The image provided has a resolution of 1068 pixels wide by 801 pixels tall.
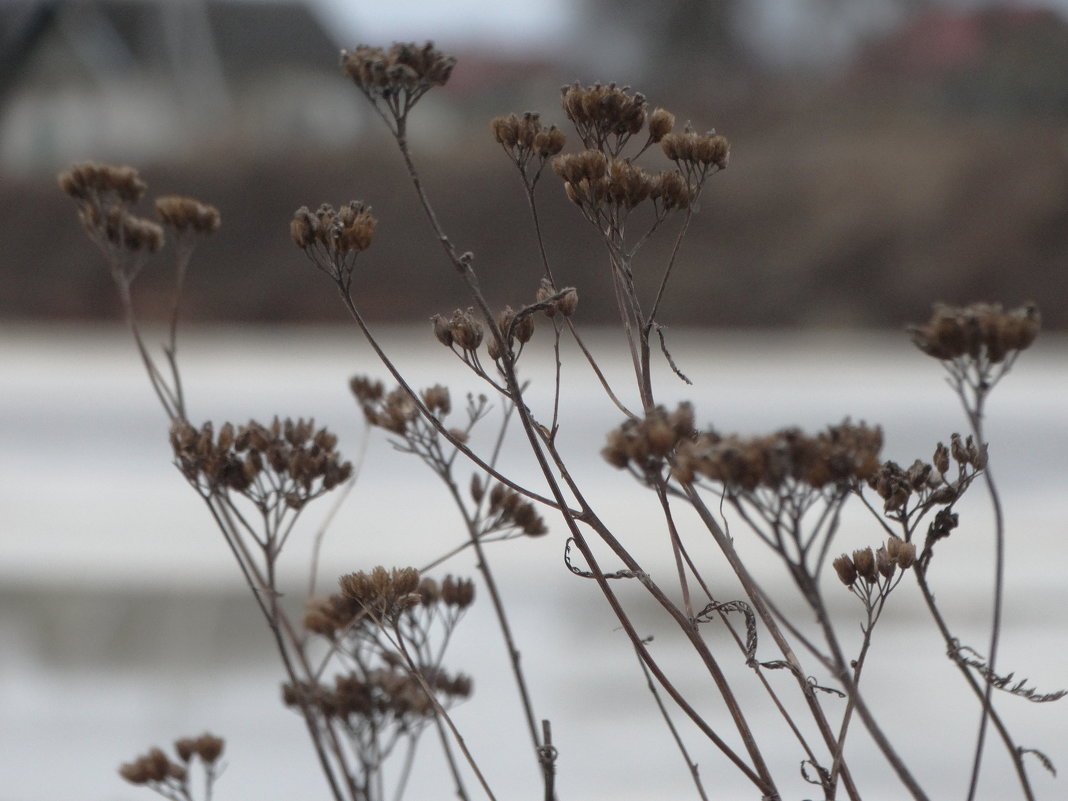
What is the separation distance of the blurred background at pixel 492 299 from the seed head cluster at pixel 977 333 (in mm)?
973

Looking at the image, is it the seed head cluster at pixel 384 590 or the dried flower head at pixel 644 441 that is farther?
the seed head cluster at pixel 384 590

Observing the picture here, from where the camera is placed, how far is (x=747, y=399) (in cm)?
1146

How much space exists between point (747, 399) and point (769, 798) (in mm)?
10492

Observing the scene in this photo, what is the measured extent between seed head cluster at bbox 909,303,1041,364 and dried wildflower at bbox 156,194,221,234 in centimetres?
99

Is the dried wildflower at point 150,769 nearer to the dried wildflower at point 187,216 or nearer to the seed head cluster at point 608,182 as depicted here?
the dried wildflower at point 187,216

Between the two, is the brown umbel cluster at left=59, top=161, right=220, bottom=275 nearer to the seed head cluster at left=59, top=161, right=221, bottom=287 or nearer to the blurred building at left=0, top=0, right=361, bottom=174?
the seed head cluster at left=59, top=161, right=221, bottom=287

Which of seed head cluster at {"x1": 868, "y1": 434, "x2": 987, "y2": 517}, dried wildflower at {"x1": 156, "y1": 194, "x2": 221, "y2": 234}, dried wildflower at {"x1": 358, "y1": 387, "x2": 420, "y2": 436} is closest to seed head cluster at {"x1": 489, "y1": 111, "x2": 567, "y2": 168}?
dried wildflower at {"x1": 358, "y1": 387, "x2": 420, "y2": 436}

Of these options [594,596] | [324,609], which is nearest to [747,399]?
[594,596]

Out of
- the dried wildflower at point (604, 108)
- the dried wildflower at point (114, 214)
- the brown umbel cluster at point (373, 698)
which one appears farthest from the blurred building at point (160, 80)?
the dried wildflower at point (604, 108)

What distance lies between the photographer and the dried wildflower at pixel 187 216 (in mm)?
1692

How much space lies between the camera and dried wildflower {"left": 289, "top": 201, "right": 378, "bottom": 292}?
1217 mm

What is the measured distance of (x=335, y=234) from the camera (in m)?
1.22

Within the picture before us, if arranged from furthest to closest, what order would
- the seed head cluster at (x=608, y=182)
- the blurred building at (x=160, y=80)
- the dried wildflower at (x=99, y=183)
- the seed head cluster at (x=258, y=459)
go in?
the blurred building at (x=160, y=80), the dried wildflower at (x=99, y=183), the seed head cluster at (x=258, y=459), the seed head cluster at (x=608, y=182)

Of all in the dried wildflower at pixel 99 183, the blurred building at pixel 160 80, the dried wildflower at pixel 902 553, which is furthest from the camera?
the blurred building at pixel 160 80
